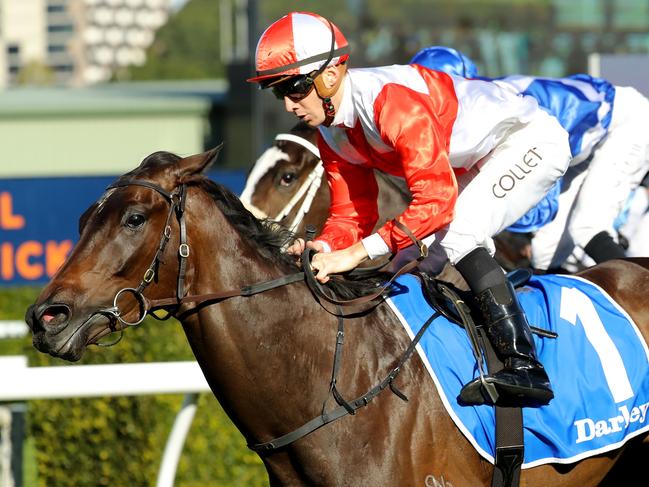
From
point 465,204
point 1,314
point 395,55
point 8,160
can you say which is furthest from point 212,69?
point 465,204

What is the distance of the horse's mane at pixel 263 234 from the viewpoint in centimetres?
291

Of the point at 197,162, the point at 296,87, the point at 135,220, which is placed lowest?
the point at 135,220

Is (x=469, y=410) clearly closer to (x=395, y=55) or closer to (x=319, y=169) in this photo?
(x=319, y=169)

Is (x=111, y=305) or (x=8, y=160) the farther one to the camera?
(x=8, y=160)

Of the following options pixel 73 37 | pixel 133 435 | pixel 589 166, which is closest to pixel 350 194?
pixel 589 166

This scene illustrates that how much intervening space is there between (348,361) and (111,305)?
65 centimetres

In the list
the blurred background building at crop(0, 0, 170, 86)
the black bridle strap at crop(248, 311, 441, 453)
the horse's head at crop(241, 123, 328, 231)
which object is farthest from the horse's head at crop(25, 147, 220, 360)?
the blurred background building at crop(0, 0, 170, 86)

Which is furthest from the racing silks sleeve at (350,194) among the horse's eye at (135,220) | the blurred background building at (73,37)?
the blurred background building at (73,37)

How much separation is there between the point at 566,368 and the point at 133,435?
241 cm

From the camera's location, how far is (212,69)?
44594 millimetres

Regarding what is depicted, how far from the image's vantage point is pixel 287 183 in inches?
189

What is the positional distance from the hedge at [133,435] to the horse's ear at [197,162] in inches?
88.5

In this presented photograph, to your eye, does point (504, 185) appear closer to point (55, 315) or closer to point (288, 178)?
point (55, 315)

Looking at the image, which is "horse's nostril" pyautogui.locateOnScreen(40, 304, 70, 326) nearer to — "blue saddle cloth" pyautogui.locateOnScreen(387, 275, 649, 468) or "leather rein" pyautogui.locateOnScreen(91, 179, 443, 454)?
"leather rein" pyautogui.locateOnScreen(91, 179, 443, 454)
